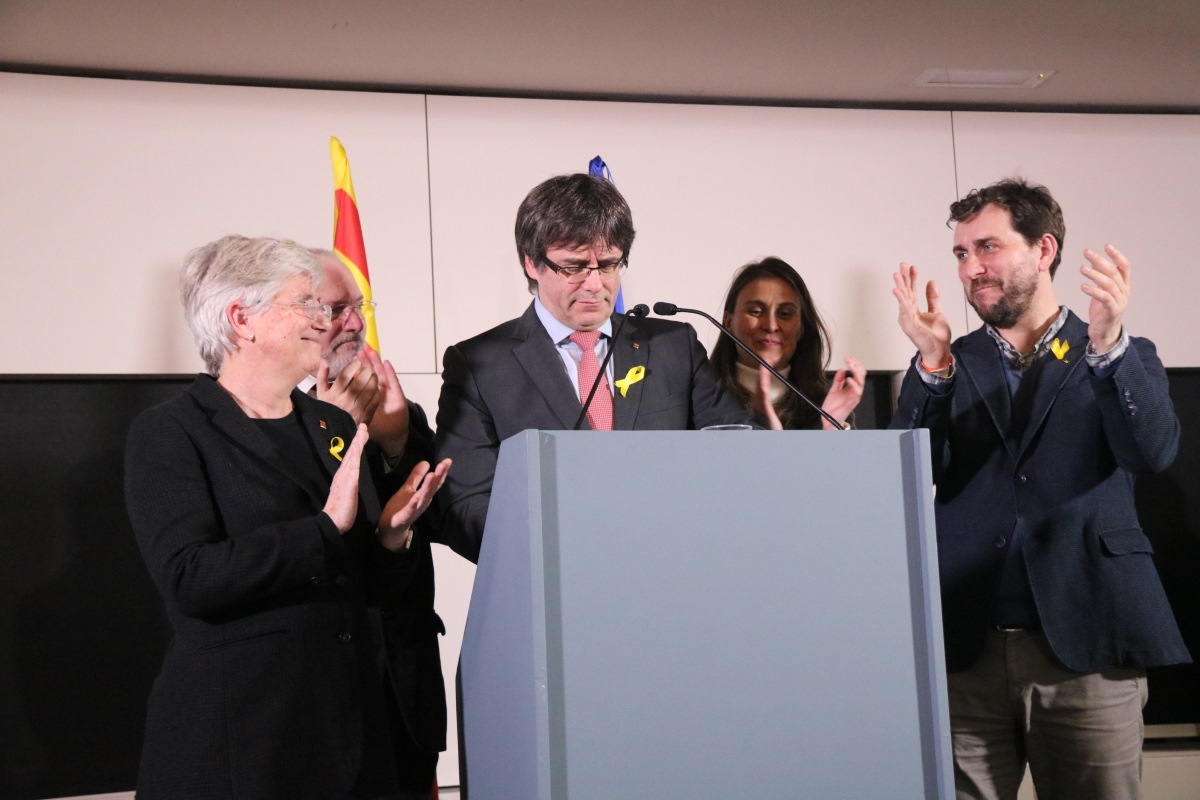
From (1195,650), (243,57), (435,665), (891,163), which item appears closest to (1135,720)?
(435,665)

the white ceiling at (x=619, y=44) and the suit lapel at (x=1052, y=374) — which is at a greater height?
the white ceiling at (x=619, y=44)

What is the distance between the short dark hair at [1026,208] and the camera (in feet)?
9.41

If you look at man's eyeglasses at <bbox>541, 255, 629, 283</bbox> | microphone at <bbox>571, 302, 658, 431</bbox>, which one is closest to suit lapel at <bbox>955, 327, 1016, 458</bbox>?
man's eyeglasses at <bbox>541, 255, 629, 283</bbox>

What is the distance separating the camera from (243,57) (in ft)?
12.5

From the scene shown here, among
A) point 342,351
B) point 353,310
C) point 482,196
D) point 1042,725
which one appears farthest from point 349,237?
point 1042,725

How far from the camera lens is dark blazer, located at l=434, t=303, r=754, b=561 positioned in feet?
7.68

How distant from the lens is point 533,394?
2.40 meters

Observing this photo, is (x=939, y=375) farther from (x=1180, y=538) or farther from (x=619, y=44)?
(x=1180, y=538)

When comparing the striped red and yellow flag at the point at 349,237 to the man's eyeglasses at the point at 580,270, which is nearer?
the man's eyeglasses at the point at 580,270

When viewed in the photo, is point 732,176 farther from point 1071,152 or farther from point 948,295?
point 1071,152

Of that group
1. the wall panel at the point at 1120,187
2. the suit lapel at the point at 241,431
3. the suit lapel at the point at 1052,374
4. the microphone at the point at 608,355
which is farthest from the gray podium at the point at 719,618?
the wall panel at the point at 1120,187

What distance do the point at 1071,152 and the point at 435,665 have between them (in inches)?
137

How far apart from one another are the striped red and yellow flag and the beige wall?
0.57 meters

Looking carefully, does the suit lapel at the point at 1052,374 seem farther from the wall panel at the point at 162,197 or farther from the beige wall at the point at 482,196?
the wall panel at the point at 162,197
